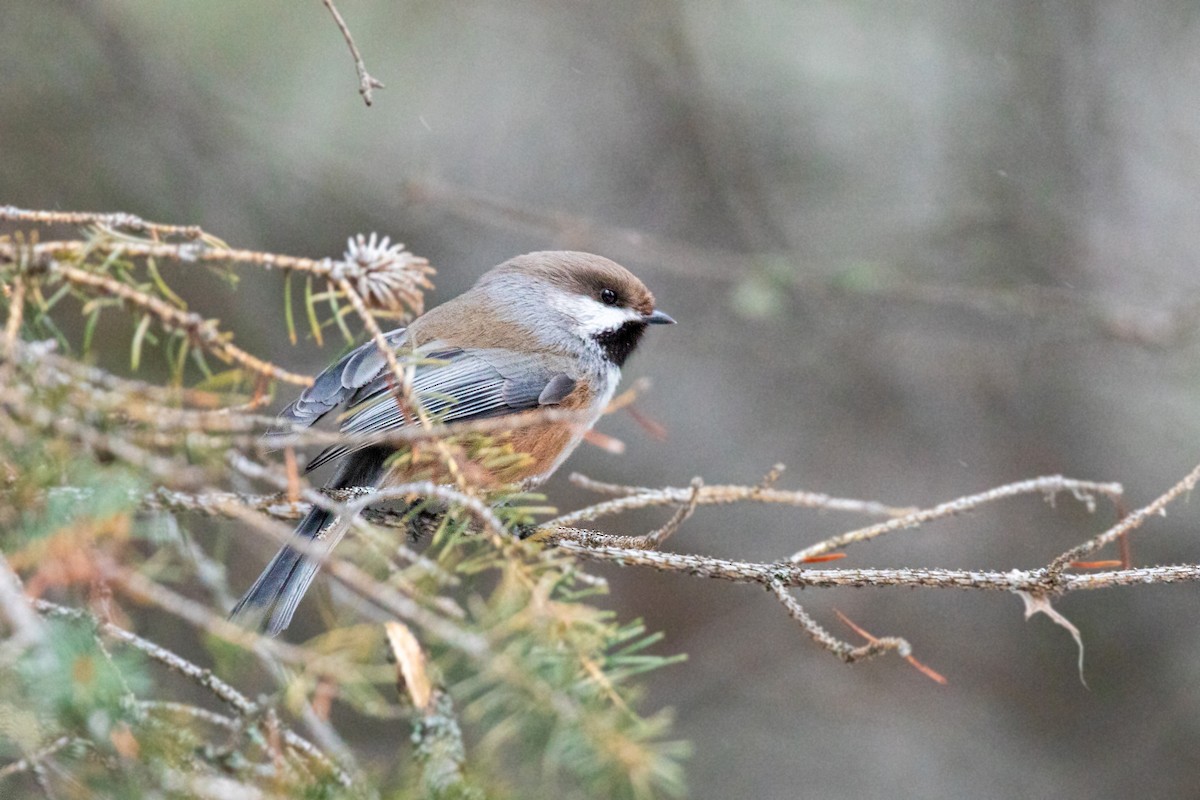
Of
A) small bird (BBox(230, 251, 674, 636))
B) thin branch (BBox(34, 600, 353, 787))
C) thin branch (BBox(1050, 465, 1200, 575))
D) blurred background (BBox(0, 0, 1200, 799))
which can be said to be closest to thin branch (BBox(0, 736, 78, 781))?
thin branch (BBox(34, 600, 353, 787))

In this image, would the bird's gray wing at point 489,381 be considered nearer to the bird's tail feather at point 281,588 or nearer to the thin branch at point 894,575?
the bird's tail feather at point 281,588

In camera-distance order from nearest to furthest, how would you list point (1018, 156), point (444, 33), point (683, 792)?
point (683, 792), point (1018, 156), point (444, 33)

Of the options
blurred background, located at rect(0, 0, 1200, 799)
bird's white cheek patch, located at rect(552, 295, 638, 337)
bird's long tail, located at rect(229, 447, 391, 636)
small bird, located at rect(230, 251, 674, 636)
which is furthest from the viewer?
blurred background, located at rect(0, 0, 1200, 799)

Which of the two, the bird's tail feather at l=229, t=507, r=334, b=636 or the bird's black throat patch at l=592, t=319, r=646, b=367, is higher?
the bird's black throat patch at l=592, t=319, r=646, b=367

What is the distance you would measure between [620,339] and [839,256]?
79.2 inches

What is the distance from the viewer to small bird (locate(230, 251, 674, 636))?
8.54 ft

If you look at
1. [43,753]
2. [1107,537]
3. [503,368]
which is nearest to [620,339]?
[503,368]

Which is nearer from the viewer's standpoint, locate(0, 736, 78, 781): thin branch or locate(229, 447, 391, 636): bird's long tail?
locate(0, 736, 78, 781): thin branch

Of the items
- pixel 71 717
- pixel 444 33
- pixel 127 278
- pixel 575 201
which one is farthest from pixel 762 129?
pixel 71 717

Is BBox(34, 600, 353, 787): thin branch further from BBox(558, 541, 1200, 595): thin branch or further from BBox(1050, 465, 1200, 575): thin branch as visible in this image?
BBox(1050, 465, 1200, 575): thin branch

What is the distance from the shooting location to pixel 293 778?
1.27 metres

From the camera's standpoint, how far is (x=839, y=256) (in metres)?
5.30

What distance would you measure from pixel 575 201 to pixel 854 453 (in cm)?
202

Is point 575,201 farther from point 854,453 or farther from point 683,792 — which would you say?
point 683,792
